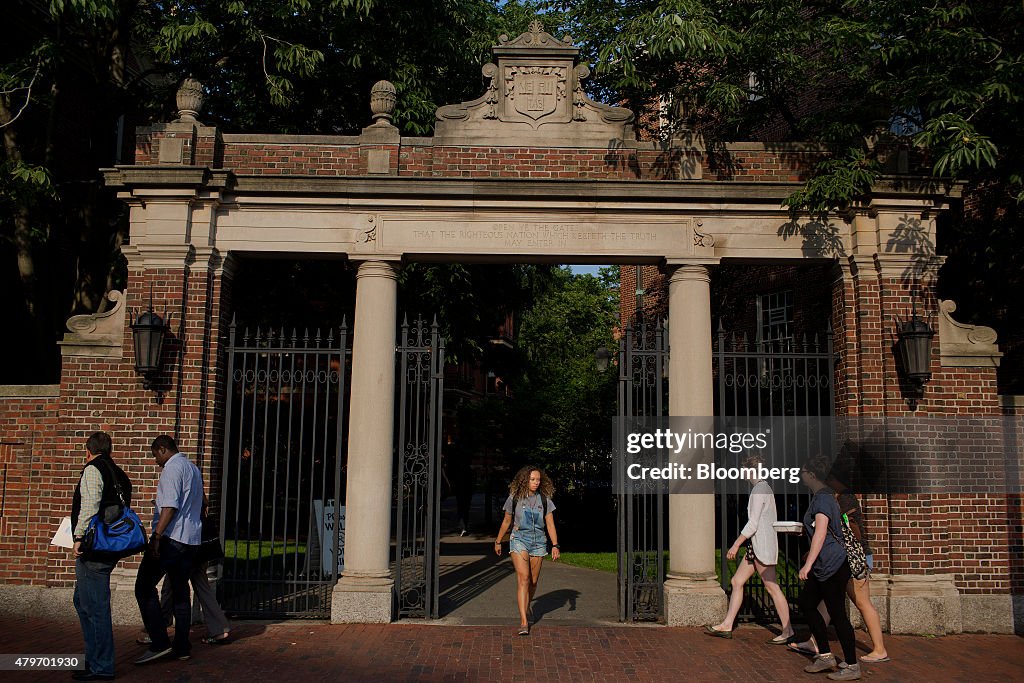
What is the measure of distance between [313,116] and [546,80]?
6048mm

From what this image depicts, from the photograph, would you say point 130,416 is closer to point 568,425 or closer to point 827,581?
point 827,581

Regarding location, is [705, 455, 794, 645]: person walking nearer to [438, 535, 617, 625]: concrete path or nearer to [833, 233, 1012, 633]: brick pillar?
[833, 233, 1012, 633]: brick pillar

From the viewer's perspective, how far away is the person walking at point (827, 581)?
640cm

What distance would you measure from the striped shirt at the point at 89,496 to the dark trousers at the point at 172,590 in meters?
0.66

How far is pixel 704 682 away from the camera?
6.27 metres

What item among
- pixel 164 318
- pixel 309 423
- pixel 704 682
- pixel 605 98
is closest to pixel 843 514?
pixel 704 682

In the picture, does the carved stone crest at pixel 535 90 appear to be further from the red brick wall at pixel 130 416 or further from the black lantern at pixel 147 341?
the black lantern at pixel 147 341

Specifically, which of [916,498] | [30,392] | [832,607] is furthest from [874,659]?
[30,392]

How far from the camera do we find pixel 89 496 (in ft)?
19.7

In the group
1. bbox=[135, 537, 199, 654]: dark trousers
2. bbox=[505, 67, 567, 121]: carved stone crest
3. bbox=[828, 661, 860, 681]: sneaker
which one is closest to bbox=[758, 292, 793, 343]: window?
bbox=[505, 67, 567, 121]: carved stone crest

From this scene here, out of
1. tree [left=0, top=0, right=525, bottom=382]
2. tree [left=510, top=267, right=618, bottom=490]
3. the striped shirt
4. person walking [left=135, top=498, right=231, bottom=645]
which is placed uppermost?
tree [left=0, top=0, right=525, bottom=382]

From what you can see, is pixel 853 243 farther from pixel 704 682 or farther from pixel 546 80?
pixel 704 682

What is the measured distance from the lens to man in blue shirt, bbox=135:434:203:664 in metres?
6.55

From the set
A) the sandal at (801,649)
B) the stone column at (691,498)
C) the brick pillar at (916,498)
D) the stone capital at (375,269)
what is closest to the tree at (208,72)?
the stone capital at (375,269)
